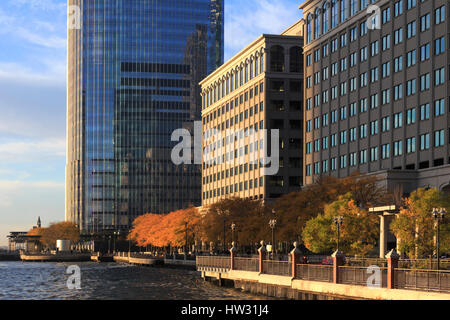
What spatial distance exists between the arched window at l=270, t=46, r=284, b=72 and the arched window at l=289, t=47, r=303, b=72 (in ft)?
6.35

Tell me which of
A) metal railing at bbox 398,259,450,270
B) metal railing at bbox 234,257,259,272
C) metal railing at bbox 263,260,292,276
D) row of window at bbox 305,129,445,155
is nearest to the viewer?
metal railing at bbox 398,259,450,270

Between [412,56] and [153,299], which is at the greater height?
[412,56]

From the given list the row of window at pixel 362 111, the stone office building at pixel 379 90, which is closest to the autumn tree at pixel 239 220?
the stone office building at pixel 379 90

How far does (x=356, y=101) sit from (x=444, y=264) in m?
62.8

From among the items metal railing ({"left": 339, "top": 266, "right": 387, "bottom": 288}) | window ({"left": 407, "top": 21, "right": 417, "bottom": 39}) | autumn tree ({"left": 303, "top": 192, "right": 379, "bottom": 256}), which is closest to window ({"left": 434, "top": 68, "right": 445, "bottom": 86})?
window ({"left": 407, "top": 21, "right": 417, "bottom": 39})

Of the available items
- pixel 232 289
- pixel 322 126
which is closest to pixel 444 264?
pixel 232 289

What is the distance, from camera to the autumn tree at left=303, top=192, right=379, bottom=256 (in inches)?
3253

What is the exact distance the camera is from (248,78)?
168 metres

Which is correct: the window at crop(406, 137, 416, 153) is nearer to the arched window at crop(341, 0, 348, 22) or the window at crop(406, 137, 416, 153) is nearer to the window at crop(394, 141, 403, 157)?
the window at crop(394, 141, 403, 157)

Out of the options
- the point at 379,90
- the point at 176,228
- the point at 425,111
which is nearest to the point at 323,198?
the point at 425,111

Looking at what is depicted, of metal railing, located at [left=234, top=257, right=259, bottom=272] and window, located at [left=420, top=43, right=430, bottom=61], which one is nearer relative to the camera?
metal railing, located at [left=234, top=257, right=259, bottom=272]

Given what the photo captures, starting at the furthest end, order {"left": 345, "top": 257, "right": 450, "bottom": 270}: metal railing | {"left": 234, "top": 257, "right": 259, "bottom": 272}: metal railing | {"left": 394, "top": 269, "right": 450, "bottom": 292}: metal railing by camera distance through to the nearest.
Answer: {"left": 234, "top": 257, "right": 259, "bottom": 272}: metal railing, {"left": 345, "top": 257, "right": 450, "bottom": 270}: metal railing, {"left": 394, "top": 269, "right": 450, "bottom": 292}: metal railing
